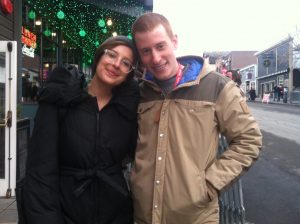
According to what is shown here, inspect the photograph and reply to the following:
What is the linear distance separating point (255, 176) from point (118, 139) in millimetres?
6386

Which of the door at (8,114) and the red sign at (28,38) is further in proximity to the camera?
the red sign at (28,38)

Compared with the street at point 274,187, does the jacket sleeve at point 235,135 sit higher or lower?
higher

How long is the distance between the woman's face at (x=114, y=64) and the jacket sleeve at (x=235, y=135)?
0.53m

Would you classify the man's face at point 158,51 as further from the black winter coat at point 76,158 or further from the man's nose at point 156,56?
the black winter coat at point 76,158

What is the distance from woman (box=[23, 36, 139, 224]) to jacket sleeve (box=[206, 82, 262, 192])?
470mm

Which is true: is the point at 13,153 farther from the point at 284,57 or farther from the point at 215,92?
the point at 284,57

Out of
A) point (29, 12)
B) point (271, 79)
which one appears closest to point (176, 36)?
point (29, 12)

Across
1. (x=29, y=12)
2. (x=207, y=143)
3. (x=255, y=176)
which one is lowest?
(x=255, y=176)

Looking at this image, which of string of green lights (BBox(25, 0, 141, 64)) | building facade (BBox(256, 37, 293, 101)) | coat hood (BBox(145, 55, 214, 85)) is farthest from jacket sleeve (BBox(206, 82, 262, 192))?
building facade (BBox(256, 37, 293, 101))

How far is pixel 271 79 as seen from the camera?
67188 millimetres

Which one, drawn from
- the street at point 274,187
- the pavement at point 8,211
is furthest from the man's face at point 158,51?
the street at point 274,187

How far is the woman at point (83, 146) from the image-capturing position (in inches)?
82.7

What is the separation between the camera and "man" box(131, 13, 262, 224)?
2113mm

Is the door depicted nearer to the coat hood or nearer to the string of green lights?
the string of green lights
